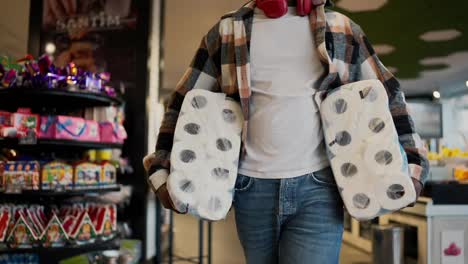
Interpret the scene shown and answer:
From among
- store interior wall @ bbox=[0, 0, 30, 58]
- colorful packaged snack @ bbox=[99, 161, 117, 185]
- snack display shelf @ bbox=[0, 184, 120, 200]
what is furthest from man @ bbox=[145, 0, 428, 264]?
store interior wall @ bbox=[0, 0, 30, 58]

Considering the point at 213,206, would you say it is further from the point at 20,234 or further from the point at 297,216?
the point at 20,234

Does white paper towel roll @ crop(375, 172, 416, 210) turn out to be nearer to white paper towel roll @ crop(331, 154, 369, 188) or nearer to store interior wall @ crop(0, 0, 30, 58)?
white paper towel roll @ crop(331, 154, 369, 188)

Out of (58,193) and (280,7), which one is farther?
(58,193)

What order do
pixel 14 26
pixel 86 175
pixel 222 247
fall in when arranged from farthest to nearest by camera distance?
pixel 14 26 < pixel 222 247 < pixel 86 175

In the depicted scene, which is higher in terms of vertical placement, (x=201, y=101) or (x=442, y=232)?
(x=201, y=101)

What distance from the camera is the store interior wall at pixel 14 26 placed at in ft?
15.1

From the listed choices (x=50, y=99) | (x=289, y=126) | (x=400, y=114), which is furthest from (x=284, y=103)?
(x=50, y=99)

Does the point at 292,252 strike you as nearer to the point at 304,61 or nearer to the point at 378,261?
the point at 304,61

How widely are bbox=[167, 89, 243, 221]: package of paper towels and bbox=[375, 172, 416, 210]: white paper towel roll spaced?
330 millimetres

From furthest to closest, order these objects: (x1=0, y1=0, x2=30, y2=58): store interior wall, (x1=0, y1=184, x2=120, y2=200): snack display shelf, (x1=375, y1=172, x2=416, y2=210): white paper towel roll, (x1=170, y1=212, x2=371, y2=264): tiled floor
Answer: (x1=0, y1=0, x2=30, y2=58): store interior wall < (x1=170, y1=212, x2=371, y2=264): tiled floor < (x1=0, y1=184, x2=120, y2=200): snack display shelf < (x1=375, y1=172, x2=416, y2=210): white paper towel roll

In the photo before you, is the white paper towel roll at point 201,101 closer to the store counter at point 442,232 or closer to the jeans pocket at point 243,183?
the jeans pocket at point 243,183

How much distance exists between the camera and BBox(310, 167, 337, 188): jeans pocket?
989mm

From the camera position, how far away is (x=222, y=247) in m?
4.46

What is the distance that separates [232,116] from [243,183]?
6.6 inches
